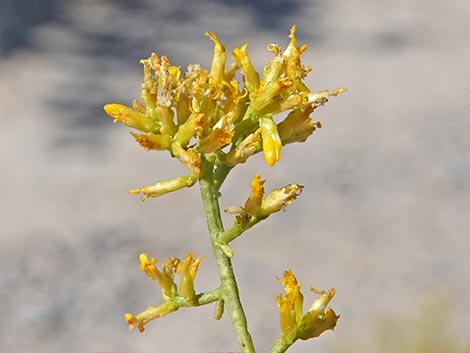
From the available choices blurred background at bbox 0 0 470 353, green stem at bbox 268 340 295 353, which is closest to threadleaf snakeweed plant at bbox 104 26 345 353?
green stem at bbox 268 340 295 353

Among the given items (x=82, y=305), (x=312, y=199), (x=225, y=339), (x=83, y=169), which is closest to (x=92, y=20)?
(x=83, y=169)

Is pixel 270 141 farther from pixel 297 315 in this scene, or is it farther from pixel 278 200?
pixel 297 315

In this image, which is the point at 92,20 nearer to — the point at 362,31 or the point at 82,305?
the point at 362,31

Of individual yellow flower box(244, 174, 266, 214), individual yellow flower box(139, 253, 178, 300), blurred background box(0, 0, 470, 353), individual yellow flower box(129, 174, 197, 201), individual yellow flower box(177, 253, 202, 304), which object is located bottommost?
individual yellow flower box(177, 253, 202, 304)

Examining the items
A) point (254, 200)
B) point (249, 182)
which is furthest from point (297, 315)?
point (249, 182)

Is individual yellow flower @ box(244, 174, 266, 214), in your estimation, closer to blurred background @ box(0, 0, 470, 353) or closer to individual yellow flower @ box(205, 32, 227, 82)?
individual yellow flower @ box(205, 32, 227, 82)

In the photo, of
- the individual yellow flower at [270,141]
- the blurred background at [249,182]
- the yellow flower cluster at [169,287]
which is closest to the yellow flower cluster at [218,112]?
the individual yellow flower at [270,141]

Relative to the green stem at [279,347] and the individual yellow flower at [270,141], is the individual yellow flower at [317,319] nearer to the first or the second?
the green stem at [279,347]
